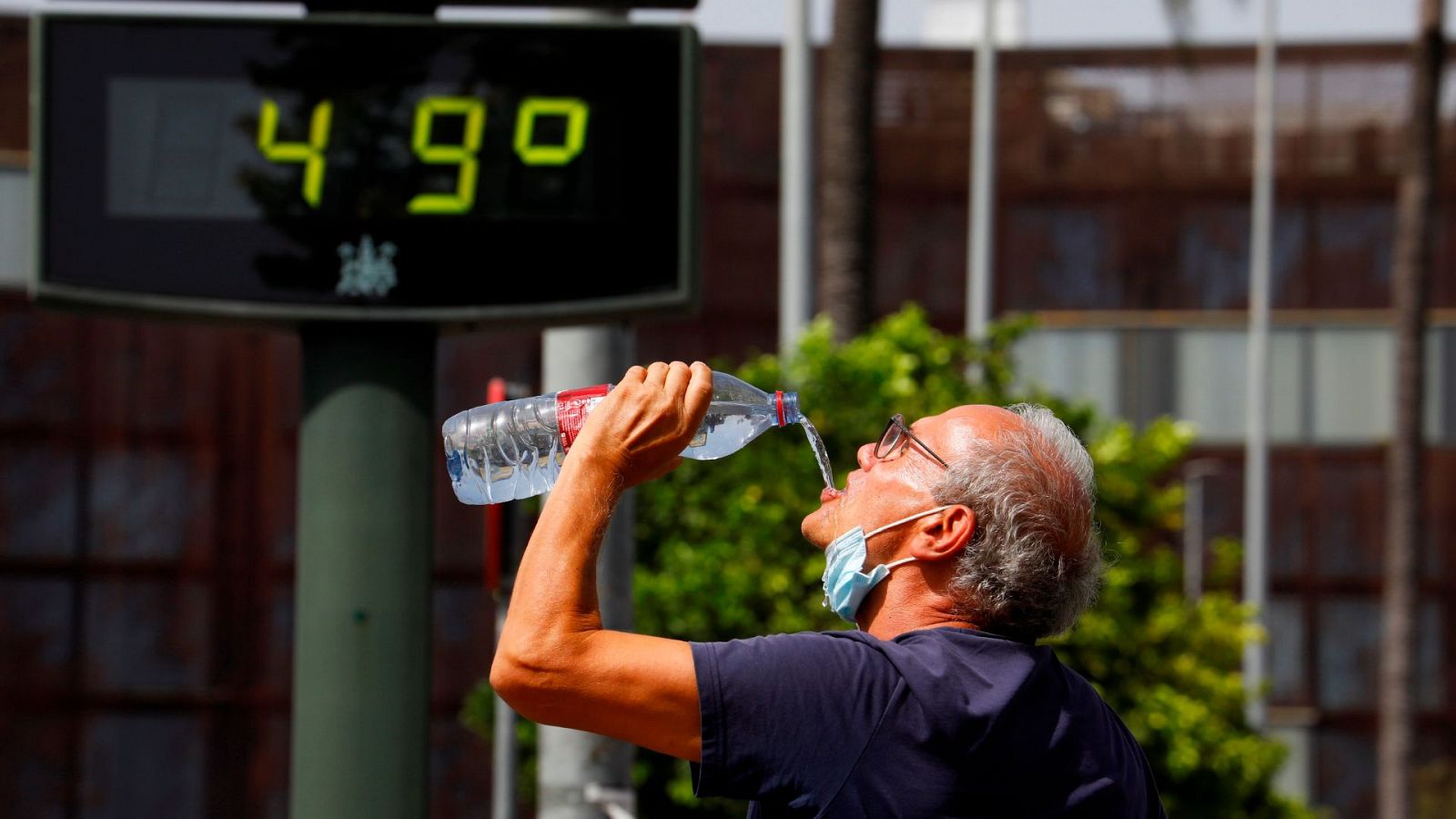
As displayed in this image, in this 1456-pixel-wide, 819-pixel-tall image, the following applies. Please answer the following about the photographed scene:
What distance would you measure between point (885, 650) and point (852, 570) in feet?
0.67

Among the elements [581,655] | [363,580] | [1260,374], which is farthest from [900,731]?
[1260,374]

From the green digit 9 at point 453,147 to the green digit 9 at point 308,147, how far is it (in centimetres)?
19

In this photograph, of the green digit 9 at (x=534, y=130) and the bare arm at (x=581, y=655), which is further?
the green digit 9 at (x=534, y=130)

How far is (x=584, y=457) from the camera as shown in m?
2.46

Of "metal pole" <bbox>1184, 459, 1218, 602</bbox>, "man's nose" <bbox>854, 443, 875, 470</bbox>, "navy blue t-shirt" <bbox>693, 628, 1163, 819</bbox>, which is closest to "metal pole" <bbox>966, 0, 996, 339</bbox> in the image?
"metal pole" <bbox>1184, 459, 1218, 602</bbox>

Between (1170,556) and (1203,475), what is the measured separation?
15150 millimetres

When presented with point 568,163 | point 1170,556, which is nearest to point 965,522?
point 568,163

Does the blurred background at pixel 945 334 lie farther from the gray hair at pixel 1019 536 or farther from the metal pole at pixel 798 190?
the gray hair at pixel 1019 536

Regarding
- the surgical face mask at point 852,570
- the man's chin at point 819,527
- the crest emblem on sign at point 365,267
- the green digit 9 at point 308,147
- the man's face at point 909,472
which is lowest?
the surgical face mask at point 852,570

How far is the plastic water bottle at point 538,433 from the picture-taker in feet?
10.5

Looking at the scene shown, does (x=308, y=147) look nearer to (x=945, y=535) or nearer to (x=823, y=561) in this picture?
(x=945, y=535)

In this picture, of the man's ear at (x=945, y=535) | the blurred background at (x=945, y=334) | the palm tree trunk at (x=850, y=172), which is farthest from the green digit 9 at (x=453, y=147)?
the blurred background at (x=945, y=334)

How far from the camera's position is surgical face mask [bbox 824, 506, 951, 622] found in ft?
8.55

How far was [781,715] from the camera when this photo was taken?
233cm
